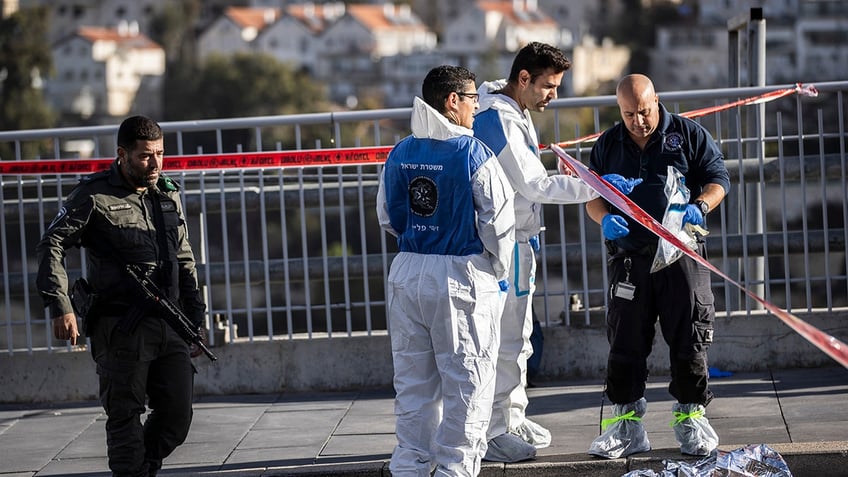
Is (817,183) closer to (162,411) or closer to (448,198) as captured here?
(448,198)

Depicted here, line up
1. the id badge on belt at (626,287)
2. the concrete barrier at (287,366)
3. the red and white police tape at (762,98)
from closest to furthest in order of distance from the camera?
the id badge on belt at (626,287)
the red and white police tape at (762,98)
the concrete barrier at (287,366)

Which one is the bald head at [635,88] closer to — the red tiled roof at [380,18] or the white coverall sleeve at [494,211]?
the white coverall sleeve at [494,211]

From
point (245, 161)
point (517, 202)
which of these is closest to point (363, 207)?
point (245, 161)

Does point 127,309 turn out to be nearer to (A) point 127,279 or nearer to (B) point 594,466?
(A) point 127,279

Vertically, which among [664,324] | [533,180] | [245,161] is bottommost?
[664,324]

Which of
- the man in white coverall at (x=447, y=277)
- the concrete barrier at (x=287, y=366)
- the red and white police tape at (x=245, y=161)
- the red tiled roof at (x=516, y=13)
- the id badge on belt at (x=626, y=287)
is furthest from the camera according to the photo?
the red tiled roof at (x=516, y=13)

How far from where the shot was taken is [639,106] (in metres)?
6.39

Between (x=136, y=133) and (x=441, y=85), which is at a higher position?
(x=441, y=85)

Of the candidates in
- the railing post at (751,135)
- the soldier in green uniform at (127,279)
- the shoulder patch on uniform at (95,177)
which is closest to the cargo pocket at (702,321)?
the railing post at (751,135)

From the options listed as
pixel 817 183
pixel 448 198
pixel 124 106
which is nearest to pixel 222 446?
pixel 448 198

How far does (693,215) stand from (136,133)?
2510 millimetres

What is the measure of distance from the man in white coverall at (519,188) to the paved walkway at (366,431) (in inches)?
8.8

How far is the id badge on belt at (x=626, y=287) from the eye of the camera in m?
6.52

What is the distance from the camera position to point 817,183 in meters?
8.52
